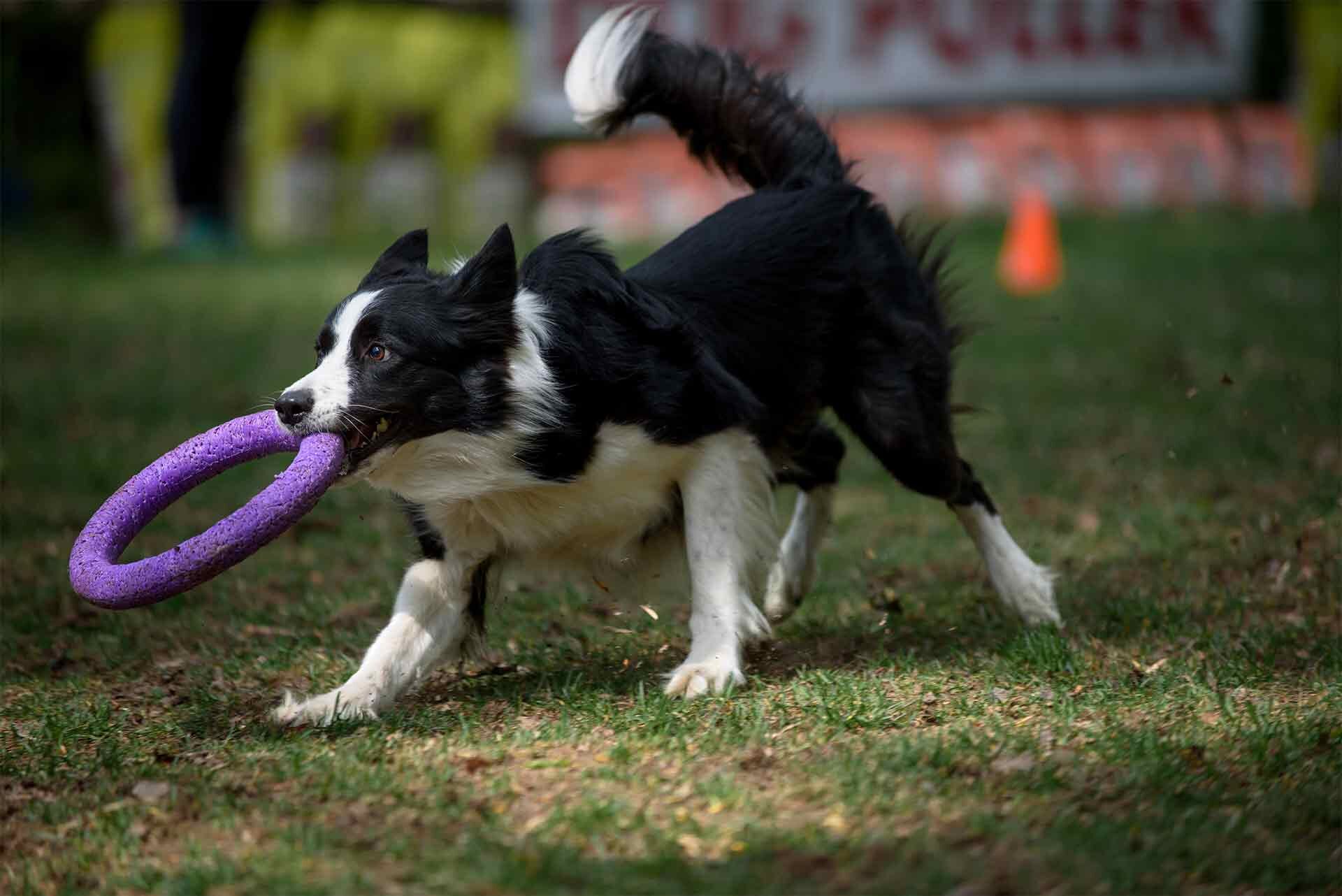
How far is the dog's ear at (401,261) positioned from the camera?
4.12 m

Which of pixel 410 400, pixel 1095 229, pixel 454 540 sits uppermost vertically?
pixel 410 400

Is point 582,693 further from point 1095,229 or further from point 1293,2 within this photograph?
point 1293,2

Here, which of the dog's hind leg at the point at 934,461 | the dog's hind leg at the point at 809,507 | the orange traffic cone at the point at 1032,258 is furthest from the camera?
the orange traffic cone at the point at 1032,258

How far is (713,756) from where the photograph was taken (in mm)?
3578

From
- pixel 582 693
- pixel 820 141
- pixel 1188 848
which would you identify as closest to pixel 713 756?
pixel 582 693

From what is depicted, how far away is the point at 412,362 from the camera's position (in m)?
3.89

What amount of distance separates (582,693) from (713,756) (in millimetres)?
669

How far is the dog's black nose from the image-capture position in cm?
381

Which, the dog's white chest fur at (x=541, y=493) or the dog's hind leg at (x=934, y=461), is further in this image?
the dog's hind leg at (x=934, y=461)

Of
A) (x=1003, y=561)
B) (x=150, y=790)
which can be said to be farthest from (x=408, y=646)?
(x=1003, y=561)

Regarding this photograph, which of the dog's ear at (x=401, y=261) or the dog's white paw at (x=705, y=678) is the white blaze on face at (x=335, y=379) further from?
the dog's white paw at (x=705, y=678)

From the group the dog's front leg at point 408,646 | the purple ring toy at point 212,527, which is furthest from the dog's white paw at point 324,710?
the purple ring toy at point 212,527

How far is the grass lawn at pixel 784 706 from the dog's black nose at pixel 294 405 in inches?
29.1

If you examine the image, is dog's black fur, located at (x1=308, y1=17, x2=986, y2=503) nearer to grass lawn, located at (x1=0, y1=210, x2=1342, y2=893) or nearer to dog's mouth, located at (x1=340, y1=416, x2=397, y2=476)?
dog's mouth, located at (x1=340, y1=416, x2=397, y2=476)
